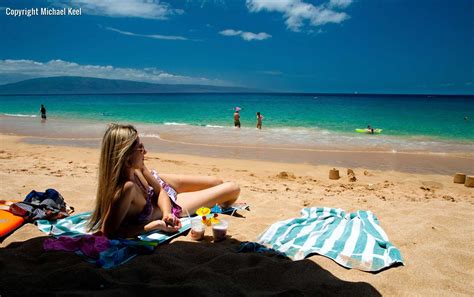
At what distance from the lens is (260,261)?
123 inches

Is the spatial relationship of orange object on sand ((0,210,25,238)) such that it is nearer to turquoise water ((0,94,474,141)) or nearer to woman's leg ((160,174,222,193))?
Result: woman's leg ((160,174,222,193))

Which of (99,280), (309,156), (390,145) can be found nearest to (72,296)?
(99,280)

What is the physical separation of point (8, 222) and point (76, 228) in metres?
0.70

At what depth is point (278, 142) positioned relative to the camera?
48.0 feet

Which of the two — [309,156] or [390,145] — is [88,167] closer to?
[309,156]

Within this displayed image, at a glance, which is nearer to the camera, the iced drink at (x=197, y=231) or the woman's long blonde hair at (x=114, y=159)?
the woman's long blonde hair at (x=114, y=159)

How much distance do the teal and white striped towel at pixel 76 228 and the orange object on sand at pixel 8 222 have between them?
0.64 ft

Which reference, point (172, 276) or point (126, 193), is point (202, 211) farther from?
point (172, 276)

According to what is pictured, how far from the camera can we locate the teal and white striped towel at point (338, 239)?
320 cm

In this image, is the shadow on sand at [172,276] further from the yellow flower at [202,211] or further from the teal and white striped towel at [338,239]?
the yellow flower at [202,211]

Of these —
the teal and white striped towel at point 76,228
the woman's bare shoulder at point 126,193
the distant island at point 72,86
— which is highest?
the distant island at point 72,86

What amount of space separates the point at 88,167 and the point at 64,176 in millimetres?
1150

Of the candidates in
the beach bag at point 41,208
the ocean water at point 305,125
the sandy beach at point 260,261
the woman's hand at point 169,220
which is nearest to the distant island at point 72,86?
the ocean water at point 305,125

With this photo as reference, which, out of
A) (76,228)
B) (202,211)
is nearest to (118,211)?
(76,228)
